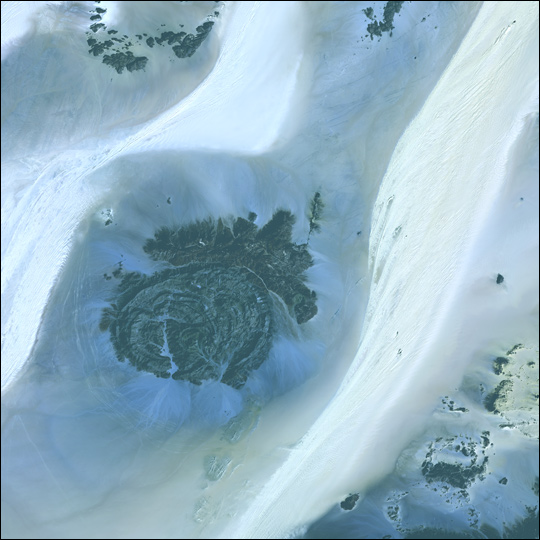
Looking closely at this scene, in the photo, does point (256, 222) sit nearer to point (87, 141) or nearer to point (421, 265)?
point (421, 265)

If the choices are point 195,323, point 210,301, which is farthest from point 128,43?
point 195,323

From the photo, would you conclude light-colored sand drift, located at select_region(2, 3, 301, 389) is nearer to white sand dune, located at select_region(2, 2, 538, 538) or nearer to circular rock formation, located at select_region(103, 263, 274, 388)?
white sand dune, located at select_region(2, 2, 538, 538)

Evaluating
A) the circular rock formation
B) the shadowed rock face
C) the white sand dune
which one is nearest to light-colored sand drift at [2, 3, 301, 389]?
the white sand dune

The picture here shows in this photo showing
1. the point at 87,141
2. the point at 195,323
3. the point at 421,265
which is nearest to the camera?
the point at 195,323

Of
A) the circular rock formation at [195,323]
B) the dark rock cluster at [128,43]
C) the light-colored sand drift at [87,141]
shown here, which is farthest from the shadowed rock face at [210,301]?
the dark rock cluster at [128,43]

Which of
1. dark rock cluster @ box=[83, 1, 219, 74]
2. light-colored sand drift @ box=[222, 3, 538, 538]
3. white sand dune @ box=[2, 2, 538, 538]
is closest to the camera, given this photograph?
white sand dune @ box=[2, 2, 538, 538]

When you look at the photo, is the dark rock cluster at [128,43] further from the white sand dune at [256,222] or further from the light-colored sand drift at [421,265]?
the light-colored sand drift at [421,265]

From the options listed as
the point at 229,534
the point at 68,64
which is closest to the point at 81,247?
the point at 68,64

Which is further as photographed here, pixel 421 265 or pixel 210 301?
pixel 421 265
